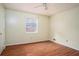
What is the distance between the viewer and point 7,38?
13.9 feet

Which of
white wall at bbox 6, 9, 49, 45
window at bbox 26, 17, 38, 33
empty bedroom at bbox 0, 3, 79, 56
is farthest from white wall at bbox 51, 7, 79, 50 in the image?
window at bbox 26, 17, 38, 33

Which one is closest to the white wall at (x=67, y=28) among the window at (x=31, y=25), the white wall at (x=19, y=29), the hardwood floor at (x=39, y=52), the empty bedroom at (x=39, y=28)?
the empty bedroom at (x=39, y=28)

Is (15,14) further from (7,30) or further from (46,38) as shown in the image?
(46,38)

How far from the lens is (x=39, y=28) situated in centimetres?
531

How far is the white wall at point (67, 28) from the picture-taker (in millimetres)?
3482

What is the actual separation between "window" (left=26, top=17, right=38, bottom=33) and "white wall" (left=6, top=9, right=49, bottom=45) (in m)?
0.20

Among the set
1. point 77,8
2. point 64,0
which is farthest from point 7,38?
point 64,0

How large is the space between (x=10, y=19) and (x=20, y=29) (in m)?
0.75

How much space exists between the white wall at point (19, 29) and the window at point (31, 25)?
20 cm

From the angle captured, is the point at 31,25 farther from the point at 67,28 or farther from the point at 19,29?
the point at 67,28

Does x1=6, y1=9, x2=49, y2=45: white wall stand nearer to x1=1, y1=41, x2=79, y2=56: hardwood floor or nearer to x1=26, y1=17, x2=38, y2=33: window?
x1=26, y1=17, x2=38, y2=33: window

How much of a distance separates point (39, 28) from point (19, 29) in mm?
1295

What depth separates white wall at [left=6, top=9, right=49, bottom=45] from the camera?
4.26 m

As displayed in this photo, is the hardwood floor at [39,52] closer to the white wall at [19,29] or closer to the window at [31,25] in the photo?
the white wall at [19,29]
